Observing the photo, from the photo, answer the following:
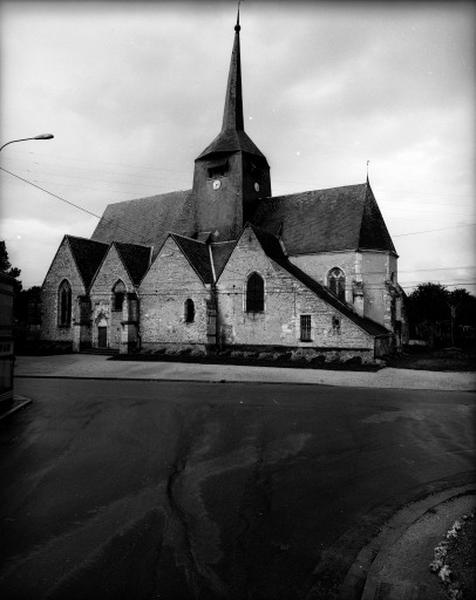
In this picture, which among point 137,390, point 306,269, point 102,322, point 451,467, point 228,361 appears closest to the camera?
point 451,467

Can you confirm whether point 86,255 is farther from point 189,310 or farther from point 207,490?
point 207,490

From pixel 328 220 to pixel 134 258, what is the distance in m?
14.9

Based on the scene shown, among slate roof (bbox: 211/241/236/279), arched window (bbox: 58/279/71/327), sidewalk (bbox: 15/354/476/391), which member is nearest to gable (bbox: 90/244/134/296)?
arched window (bbox: 58/279/71/327)

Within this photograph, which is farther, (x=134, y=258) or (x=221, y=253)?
(x=134, y=258)

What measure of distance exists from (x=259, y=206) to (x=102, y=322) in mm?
15046

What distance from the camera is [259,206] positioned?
110 ft

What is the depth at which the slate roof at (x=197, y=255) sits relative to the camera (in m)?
29.0

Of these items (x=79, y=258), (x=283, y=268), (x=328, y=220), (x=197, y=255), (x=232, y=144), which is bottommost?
(x=283, y=268)

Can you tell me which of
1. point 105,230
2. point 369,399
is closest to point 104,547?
point 369,399

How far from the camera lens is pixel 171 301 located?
2930 centimetres

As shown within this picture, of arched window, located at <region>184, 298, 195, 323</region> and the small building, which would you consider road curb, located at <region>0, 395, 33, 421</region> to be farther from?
arched window, located at <region>184, 298, 195, 323</region>

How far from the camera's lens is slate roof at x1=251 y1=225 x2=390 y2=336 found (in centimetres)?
2549

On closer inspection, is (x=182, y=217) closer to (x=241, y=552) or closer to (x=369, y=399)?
(x=369, y=399)

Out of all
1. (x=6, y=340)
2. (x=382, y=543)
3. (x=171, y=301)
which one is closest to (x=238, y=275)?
(x=171, y=301)
